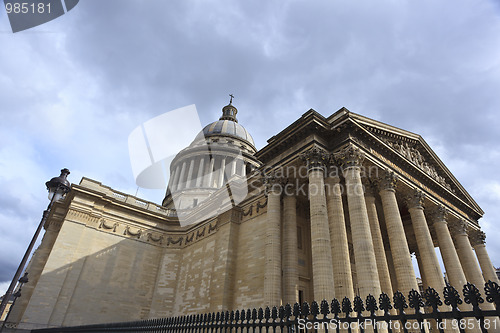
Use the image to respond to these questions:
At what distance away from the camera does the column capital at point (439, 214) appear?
1969cm

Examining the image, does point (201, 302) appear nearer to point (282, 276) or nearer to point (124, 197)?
point (282, 276)

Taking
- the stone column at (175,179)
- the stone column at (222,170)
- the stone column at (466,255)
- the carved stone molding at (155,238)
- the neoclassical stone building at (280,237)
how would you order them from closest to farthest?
the neoclassical stone building at (280,237) → the stone column at (466,255) → the carved stone molding at (155,238) → the stone column at (222,170) → the stone column at (175,179)

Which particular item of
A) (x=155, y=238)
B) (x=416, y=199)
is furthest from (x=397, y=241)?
(x=155, y=238)

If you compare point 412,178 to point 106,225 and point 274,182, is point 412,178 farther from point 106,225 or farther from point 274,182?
point 106,225

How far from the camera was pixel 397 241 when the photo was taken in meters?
14.8

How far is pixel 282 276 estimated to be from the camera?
664 inches

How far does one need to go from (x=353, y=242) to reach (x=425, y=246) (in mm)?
5800

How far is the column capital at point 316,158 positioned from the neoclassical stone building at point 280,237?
0.06 metres

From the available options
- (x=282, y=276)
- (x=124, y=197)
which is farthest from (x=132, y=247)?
(x=282, y=276)

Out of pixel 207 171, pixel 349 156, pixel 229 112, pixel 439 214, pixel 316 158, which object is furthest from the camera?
pixel 229 112

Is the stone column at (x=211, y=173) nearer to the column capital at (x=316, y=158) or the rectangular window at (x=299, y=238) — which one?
the rectangular window at (x=299, y=238)

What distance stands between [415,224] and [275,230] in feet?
27.3

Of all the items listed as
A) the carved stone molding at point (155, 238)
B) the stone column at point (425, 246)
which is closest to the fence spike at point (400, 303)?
the stone column at point (425, 246)

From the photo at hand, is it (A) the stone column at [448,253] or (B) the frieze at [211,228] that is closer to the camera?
(A) the stone column at [448,253]
